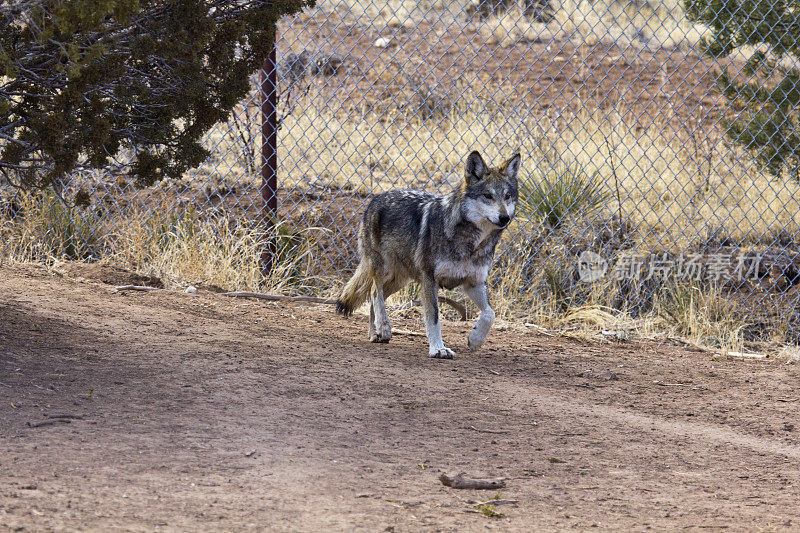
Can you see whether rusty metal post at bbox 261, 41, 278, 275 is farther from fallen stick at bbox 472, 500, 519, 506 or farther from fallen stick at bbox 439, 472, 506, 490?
fallen stick at bbox 472, 500, 519, 506

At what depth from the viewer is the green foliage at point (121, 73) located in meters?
3.73

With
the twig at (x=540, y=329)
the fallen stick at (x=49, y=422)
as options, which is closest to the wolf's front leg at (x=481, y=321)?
the twig at (x=540, y=329)

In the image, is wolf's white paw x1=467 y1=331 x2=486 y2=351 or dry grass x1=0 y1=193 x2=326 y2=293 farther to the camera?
dry grass x1=0 y1=193 x2=326 y2=293

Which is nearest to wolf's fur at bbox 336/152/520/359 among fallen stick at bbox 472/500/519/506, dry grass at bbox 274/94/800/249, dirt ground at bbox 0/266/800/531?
dirt ground at bbox 0/266/800/531

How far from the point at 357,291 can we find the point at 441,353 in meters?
0.92

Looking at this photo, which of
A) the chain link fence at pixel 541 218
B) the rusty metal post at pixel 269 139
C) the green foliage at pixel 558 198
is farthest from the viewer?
the green foliage at pixel 558 198

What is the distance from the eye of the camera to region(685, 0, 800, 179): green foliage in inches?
325

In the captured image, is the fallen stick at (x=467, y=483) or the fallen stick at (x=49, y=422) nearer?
the fallen stick at (x=467, y=483)

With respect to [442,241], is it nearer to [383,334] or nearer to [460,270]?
[460,270]

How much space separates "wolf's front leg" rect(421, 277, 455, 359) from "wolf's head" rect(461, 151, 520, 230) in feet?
1.71

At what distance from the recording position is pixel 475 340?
5.75 meters

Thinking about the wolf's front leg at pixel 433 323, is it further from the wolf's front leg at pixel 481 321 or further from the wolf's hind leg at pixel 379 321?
the wolf's hind leg at pixel 379 321
